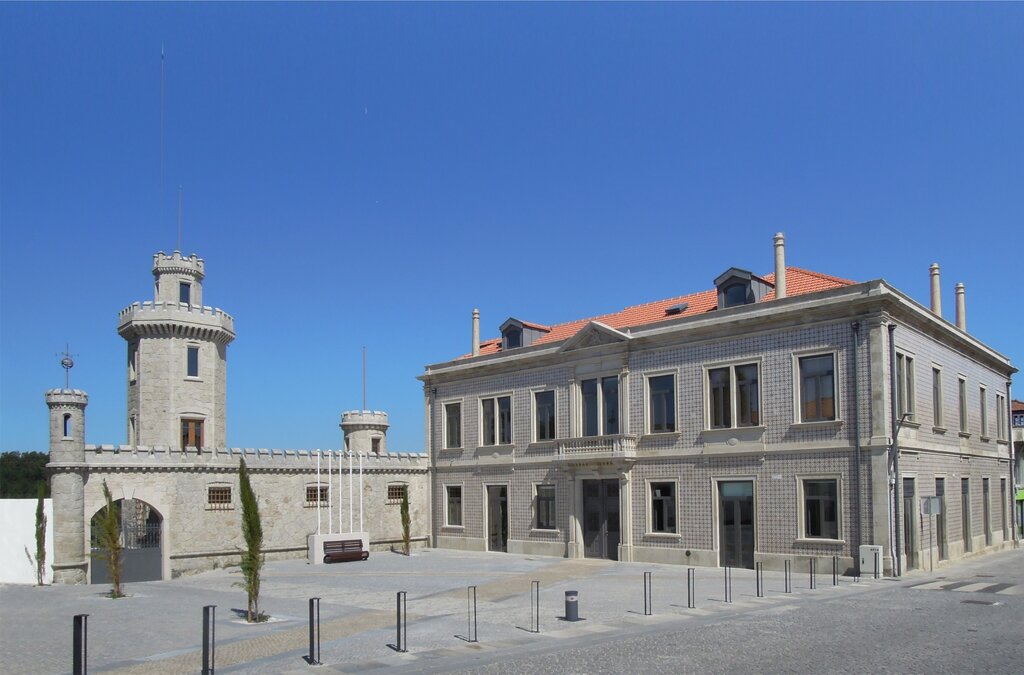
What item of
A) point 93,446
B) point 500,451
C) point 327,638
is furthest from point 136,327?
point 327,638

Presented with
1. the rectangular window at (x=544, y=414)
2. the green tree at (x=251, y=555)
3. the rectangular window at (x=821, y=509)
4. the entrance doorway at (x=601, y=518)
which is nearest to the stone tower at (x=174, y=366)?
the rectangular window at (x=544, y=414)

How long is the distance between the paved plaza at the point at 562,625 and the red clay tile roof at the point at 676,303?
8.99 m

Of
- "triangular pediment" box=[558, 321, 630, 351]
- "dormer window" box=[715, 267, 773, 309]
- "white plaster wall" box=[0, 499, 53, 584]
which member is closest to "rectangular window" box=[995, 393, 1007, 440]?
"dormer window" box=[715, 267, 773, 309]

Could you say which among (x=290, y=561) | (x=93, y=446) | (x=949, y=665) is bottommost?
(x=290, y=561)

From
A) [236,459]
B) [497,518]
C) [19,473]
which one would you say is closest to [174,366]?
[236,459]

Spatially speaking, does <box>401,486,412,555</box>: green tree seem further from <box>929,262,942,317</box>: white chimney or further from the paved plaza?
<box>929,262,942,317</box>: white chimney

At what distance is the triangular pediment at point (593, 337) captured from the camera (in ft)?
105

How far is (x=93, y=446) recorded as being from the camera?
3108cm

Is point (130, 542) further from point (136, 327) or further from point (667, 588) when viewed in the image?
point (667, 588)

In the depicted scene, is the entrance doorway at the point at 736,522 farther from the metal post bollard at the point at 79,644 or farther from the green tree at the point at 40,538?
the green tree at the point at 40,538

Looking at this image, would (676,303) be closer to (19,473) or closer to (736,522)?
(736,522)

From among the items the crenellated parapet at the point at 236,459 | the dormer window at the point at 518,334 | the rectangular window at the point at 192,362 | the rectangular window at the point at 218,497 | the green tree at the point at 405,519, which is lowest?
the green tree at the point at 405,519

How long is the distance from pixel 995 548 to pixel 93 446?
109ft

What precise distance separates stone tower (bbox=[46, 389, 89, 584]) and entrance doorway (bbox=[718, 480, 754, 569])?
21.4 meters
